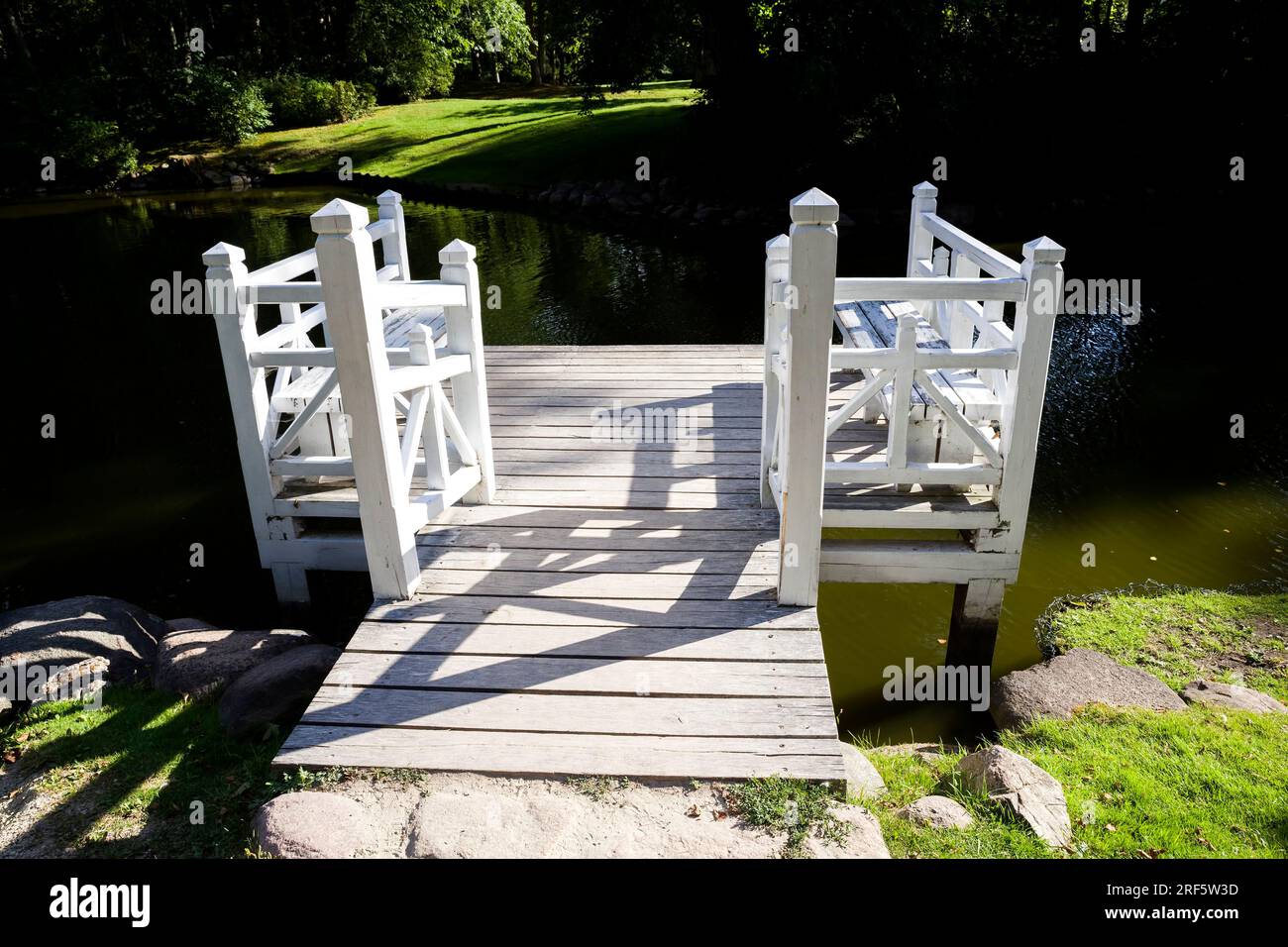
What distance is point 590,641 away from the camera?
4.71 meters

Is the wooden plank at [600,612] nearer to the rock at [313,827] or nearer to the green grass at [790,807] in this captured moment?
the green grass at [790,807]

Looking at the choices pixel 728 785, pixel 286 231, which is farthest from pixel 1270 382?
pixel 286 231

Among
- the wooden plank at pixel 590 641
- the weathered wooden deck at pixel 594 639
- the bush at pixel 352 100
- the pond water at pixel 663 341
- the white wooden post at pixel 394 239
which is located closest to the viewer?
the weathered wooden deck at pixel 594 639

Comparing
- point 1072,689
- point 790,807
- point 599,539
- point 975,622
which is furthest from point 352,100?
point 790,807

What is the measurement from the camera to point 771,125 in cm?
2355

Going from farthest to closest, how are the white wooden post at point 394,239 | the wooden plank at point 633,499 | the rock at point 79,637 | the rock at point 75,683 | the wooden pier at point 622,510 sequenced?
the white wooden post at point 394,239 → the wooden plank at point 633,499 → the rock at point 79,637 → the rock at point 75,683 → the wooden pier at point 622,510

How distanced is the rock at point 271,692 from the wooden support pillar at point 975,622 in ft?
12.4

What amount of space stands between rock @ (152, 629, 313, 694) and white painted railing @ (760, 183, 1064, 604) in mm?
2900

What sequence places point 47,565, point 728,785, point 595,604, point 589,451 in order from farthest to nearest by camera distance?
point 47,565
point 589,451
point 595,604
point 728,785

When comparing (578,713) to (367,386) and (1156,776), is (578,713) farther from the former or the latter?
(1156,776)

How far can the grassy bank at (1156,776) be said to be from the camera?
382 cm

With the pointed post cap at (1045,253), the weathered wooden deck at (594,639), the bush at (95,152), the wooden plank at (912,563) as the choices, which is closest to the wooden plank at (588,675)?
the weathered wooden deck at (594,639)

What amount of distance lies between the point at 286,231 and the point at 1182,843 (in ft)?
76.8

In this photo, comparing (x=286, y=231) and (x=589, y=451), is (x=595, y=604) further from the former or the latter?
(x=286, y=231)
